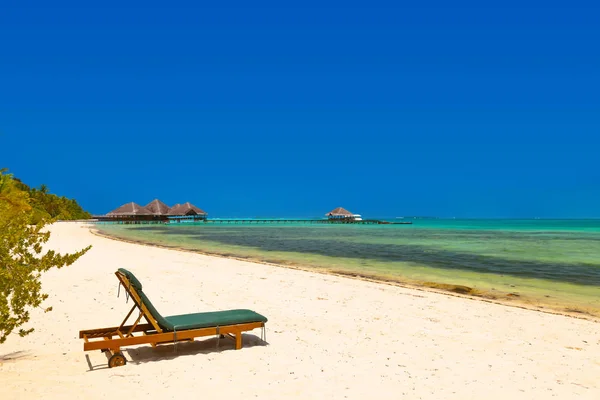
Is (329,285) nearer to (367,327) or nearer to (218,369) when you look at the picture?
(367,327)

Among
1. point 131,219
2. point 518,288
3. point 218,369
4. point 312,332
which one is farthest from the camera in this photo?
point 131,219

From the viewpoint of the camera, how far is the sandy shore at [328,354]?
4.15 meters

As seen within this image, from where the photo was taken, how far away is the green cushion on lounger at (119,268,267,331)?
491 centimetres

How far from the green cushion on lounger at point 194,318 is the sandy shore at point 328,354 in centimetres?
38

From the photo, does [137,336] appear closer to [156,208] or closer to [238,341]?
[238,341]

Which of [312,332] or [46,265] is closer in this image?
[46,265]

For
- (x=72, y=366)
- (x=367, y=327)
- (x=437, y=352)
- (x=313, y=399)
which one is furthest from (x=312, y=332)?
(x=72, y=366)

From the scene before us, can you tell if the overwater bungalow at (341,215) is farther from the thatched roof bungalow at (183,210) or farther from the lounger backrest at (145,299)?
the lounger backrest at (145,299)

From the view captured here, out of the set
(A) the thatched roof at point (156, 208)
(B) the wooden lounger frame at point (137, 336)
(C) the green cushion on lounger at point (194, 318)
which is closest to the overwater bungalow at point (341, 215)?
(A) the thatched roof at point (156, 208)

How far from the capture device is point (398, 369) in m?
4.75

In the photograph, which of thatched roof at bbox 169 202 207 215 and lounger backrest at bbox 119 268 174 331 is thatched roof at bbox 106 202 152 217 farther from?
lounger backrest at bbox 119 268 174 331

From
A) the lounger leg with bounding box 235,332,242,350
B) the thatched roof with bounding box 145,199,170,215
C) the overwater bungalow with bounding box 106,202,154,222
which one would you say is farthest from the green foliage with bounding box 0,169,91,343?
the thatched roof with bounding box 145,199,170,215

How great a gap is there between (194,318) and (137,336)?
0.70 metres

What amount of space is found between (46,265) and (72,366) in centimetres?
124
